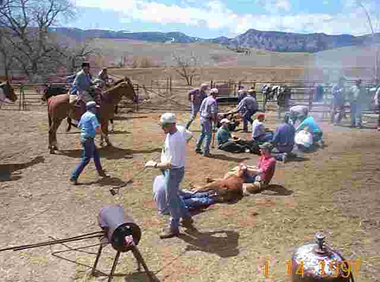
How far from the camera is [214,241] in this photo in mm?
5230

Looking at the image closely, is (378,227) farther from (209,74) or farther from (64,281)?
(209,74)

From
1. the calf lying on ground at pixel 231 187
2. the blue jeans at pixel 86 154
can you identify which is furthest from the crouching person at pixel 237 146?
the blue jeans at pixel 86 154

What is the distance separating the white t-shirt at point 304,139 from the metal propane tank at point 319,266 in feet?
21.4

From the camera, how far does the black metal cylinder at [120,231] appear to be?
13.6ft

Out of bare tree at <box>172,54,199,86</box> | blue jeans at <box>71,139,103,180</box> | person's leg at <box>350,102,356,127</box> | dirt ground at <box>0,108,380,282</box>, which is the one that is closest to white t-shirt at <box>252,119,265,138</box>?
dirt ground at <box>0,108,380,282</box>

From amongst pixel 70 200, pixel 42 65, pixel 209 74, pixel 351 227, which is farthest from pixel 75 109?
pixel 209 74

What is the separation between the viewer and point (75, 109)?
1036 cm

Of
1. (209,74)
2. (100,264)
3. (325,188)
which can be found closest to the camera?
(100,264)

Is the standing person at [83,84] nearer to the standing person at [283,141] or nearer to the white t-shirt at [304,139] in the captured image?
the standing person at [283,141]

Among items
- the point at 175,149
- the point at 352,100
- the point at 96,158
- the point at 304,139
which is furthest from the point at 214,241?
the point at 352,100

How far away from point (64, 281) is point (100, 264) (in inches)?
18.4

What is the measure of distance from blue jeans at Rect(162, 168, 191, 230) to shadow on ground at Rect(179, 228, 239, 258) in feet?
0.86

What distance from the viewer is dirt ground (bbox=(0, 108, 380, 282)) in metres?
4.67

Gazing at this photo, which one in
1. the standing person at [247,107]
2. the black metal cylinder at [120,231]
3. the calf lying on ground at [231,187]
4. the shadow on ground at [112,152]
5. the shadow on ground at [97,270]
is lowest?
the shadow on ground at [97,270]
